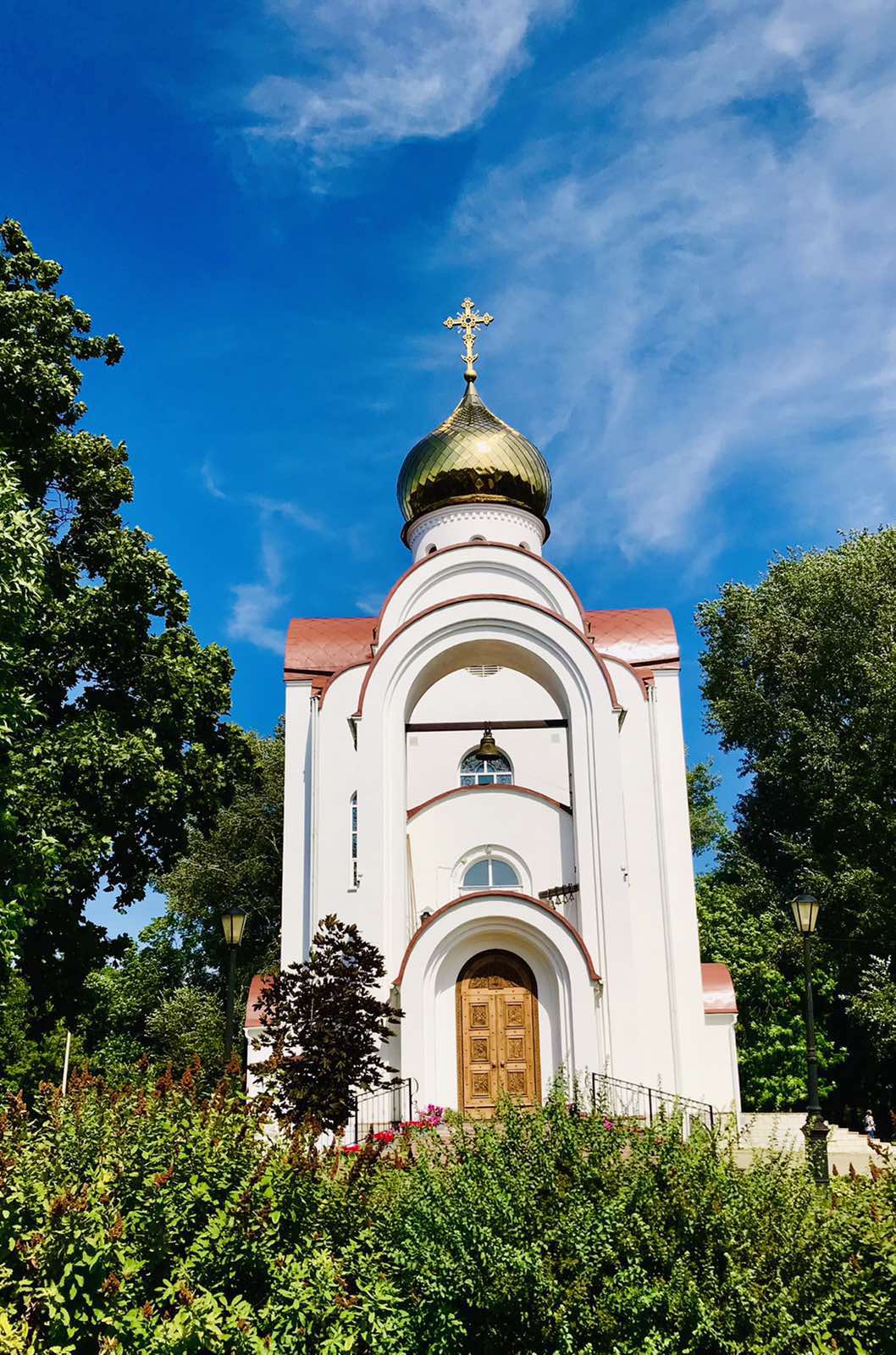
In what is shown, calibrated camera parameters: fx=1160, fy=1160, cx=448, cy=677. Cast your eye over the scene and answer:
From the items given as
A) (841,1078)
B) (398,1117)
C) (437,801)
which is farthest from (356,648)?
(841,1078)

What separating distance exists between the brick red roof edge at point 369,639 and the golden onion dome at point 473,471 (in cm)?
290

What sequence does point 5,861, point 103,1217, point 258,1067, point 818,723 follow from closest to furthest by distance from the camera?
point 103,1217, point 258,1067, point 5,861, point 818,723

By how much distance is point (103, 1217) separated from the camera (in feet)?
19.0

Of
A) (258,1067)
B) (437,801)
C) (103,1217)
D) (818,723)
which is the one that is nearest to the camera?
(103,1217)

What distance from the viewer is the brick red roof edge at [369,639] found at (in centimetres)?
2000

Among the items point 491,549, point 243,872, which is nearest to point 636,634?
point 491,549

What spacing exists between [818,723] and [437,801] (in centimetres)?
1171

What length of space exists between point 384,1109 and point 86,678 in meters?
7.46

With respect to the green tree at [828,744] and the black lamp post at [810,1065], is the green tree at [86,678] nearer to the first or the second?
the black lamp post at [810,1065]

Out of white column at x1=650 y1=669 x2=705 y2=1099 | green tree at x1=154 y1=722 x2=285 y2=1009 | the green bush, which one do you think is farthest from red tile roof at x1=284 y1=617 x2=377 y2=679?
the green bush

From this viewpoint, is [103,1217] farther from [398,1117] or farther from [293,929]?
[293,929]

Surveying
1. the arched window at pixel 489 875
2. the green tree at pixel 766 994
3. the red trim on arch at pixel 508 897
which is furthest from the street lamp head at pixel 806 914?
the green tree at pixel 766 994

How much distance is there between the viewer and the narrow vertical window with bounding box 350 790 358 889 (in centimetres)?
1614

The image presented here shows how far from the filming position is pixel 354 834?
17.2m
